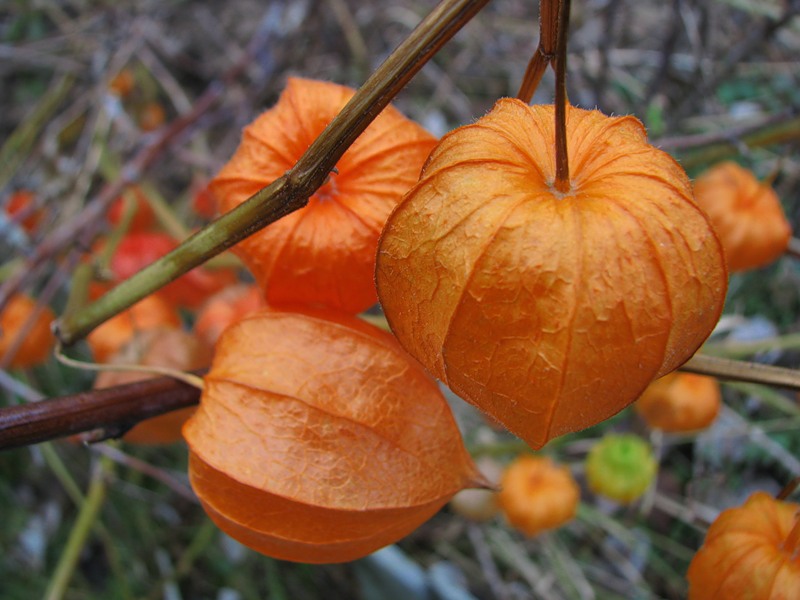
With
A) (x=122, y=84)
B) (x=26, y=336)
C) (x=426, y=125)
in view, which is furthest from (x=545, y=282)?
(x=122, y=84)

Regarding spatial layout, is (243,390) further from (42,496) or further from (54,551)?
(42,496)

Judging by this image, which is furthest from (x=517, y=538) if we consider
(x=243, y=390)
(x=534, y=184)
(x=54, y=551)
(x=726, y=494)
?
(x=534, y=184)

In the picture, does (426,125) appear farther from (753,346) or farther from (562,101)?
(562,101)

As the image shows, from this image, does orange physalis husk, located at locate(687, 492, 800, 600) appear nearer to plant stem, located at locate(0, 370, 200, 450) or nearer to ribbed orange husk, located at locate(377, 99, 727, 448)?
ribbed orange husk, located at locate(377, 99, 727, 448)

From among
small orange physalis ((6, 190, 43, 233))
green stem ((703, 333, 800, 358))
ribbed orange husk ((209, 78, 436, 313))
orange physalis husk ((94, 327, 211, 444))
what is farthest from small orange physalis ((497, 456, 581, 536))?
small orange physalis ((6, 190, 43, 233))

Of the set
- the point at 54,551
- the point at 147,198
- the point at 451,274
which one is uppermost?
the point at 451,274
